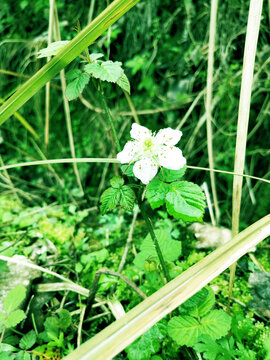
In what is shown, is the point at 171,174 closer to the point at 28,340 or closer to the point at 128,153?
the point at 128,153

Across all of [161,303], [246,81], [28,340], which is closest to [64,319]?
[28,340]

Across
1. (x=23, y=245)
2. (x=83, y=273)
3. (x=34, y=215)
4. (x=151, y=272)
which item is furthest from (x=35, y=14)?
(x=151, y=272)

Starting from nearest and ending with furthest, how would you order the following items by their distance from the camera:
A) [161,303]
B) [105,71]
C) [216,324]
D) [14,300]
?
[161,303] → [105,71] → [216,324] → [14,300]

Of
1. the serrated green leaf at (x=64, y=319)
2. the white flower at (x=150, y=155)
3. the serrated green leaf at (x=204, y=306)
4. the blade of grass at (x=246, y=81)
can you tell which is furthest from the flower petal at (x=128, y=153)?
the serrated green leaf at (x=64, y=319)

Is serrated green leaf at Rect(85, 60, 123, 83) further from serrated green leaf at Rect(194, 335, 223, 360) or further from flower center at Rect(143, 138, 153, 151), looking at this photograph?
serrated green leaf at Rect(194, 335, 223, 360)

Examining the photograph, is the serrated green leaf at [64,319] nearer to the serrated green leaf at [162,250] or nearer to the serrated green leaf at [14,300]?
the serrated green leaf at [14,300]

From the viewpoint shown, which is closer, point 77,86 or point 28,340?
point 77,86

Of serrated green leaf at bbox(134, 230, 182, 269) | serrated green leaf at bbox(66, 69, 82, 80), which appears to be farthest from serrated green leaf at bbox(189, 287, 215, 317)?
serrated green leaf at bbox(66, 69, 82, 80)
